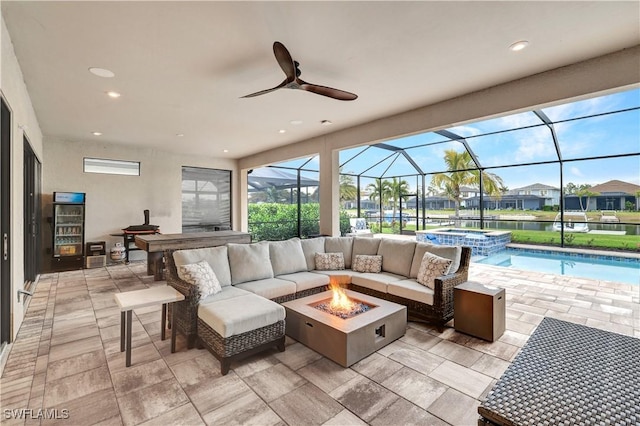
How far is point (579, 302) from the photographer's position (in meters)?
4.09

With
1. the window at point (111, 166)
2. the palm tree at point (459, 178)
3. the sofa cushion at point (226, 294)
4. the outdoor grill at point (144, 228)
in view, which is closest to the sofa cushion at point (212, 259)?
the sofa cushion at point (226, 294)

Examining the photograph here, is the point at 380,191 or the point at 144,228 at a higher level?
the point at 380,191

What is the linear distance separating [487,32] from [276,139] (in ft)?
15.9

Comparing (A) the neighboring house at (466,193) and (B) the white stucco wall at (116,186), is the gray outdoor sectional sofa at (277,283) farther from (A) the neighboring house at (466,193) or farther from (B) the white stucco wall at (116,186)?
(A) the neighboring house at (466,193)

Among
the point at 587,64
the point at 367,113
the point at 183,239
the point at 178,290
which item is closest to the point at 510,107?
the point at 587,64

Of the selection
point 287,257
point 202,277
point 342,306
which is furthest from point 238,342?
point 287,257

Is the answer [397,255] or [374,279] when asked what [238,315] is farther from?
[397,255]

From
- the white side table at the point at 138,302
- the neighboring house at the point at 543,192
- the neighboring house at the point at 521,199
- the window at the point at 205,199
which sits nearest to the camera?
the white side table at the point at 138,302

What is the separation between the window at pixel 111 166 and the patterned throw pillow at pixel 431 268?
7496 mm

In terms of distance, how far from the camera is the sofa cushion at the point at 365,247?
447cm

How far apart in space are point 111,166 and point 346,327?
758cm

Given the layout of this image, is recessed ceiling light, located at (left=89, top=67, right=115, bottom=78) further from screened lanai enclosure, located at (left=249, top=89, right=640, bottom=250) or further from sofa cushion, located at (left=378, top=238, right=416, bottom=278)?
screened lanai enclosure, located at (left=249, top=89, right=640, bottom=250)

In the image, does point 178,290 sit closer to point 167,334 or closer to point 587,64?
point 167,334

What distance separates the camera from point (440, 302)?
3.22 metres
